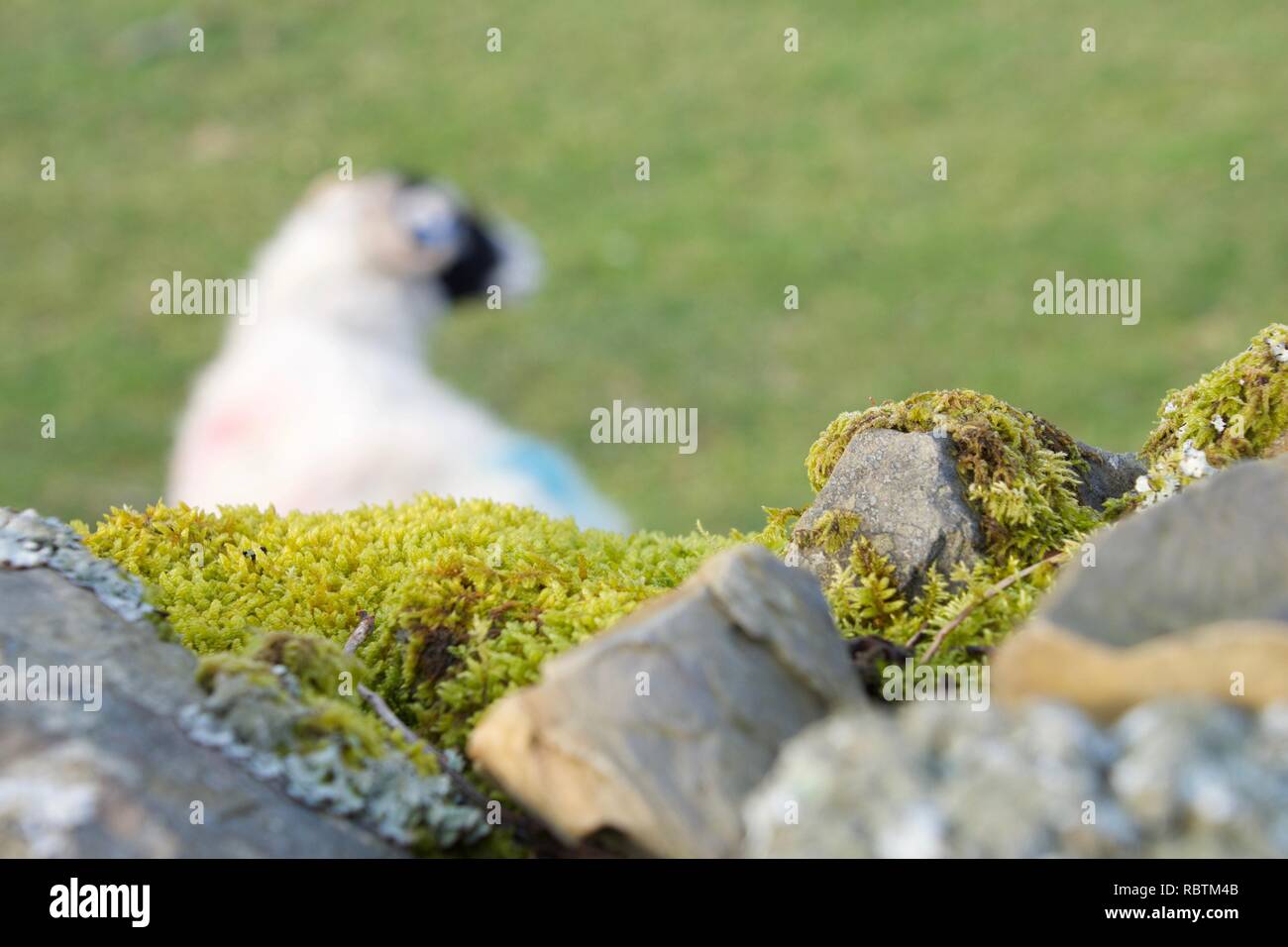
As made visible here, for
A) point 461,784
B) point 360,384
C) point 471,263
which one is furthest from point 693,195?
point 461,784

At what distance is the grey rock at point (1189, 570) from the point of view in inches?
90.3

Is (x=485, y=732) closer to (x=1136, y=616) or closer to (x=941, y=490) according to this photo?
(x=1136, y=616)

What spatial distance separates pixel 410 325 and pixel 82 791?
795cm

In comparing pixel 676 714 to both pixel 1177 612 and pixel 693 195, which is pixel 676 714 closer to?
pixel 1177 612

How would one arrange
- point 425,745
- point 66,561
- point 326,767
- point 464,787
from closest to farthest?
point 326,767
point 464,787
point 425,745
point 66,561

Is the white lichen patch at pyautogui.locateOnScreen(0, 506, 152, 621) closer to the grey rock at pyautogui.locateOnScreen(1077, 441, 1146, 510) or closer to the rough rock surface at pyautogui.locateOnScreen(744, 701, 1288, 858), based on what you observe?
the rough rock surface at pyautogui.locateOnScreen(744, 701, 1288, 858)

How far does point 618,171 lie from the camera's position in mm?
17453

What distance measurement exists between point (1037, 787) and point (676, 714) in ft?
2.33

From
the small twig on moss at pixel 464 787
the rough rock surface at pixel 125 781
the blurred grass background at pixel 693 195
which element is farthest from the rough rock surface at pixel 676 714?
the blurred grass background at pixel 693 195

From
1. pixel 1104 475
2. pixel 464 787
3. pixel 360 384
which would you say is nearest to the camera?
pixel 464 787

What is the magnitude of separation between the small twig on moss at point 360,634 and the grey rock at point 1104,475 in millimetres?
2102

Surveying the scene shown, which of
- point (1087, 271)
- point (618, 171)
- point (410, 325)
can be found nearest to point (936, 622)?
point (410, 325)

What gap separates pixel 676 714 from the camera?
242cm

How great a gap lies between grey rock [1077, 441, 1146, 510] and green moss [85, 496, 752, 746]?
3.78ft
